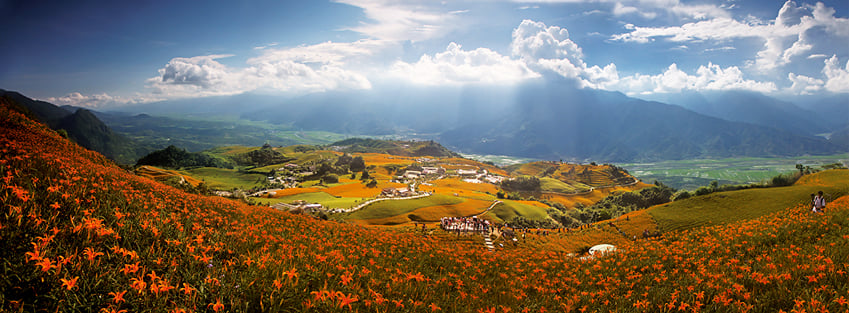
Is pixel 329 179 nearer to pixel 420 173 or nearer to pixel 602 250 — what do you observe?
pixel 420 173

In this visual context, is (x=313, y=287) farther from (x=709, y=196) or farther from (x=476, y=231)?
(x=709, y=196)

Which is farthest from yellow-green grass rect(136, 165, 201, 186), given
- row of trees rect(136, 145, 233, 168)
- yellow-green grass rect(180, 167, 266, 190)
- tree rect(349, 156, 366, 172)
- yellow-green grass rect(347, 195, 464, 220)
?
tree rect(349, 156, 366, 172)

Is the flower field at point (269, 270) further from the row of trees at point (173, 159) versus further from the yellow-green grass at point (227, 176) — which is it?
the row of trees at point (173, 159)

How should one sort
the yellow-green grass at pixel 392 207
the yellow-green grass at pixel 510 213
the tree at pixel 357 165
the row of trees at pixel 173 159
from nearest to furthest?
1. the yellow-green grass at pixel 392 207
2. the yellow-green grass at pixel 510 213
3. the row of trees at pixel 173 159
4. the tree at pixel 357 165

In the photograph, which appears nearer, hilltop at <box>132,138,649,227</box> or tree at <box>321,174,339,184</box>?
hilltop at <box>132,138,649,227</box>

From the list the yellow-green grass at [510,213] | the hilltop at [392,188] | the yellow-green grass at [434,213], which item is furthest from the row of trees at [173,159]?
the yellow-green grass at [510,213]

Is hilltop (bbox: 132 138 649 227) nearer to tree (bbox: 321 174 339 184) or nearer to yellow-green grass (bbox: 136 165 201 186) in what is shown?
tree (bbox: 321 174 339 184)

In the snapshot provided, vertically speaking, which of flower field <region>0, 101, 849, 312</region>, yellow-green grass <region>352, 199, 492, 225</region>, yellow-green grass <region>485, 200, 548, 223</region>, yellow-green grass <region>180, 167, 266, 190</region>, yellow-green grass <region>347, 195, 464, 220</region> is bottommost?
yellow-green grass <region>180, 167, 266, 190</region>
